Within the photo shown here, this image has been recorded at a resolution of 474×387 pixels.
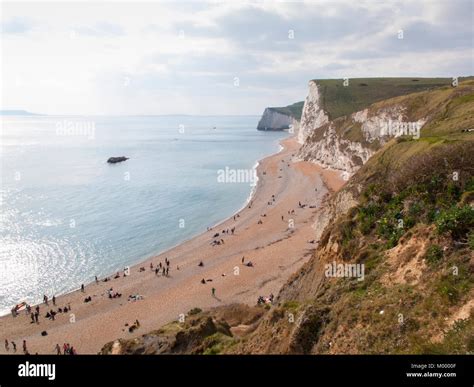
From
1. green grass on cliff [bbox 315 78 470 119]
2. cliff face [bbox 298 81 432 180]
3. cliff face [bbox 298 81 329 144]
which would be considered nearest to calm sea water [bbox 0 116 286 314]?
cliff face [bbox 298 81 432 180]

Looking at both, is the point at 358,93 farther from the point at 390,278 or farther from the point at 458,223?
the point at 390,278

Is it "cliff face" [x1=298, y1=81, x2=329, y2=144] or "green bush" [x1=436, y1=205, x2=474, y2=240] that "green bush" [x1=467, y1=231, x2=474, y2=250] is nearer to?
"green bush" [x1=436, y1=205, x2=474, y2=240]

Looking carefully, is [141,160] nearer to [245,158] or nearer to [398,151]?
[245,158]

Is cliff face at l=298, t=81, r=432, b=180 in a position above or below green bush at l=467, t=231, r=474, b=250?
above

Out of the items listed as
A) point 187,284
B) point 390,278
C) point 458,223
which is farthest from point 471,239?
point 187,284

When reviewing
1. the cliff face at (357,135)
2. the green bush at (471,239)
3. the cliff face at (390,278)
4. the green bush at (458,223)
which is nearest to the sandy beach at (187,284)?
the cliff face at (390,278)
